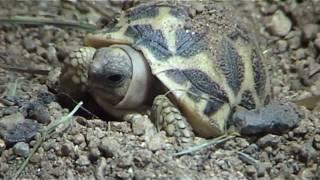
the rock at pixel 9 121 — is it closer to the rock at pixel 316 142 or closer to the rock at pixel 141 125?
the rock at pixel 141 125

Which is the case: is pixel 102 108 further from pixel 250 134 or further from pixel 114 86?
pixel 250 134

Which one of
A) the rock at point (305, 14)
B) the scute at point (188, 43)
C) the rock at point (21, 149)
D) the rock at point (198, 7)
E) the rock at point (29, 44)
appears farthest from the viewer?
the rock at point (305, 14)

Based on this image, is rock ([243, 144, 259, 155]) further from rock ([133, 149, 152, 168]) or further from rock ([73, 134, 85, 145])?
rock ([73, 134, 85, 145])

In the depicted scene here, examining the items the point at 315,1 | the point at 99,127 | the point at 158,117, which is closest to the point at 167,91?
the point at 158,117

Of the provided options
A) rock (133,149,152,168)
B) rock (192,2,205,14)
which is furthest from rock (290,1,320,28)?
rock (133,149,152,168)

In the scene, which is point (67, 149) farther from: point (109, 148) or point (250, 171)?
point (250, 171)

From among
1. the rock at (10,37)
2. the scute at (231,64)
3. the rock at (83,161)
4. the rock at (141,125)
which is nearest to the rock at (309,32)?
the scute at (231,64)
